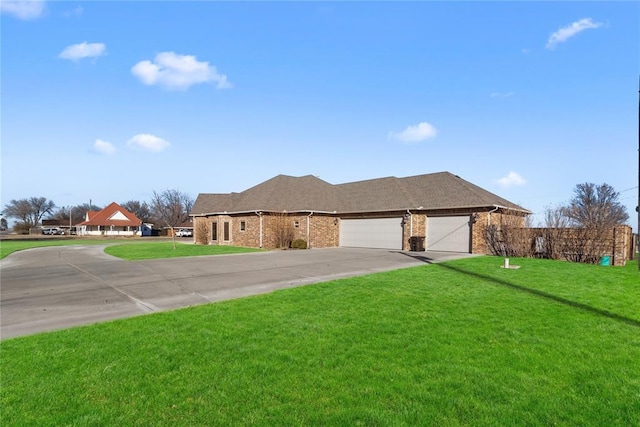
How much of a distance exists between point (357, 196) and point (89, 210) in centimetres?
7224

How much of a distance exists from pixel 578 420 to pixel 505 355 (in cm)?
141

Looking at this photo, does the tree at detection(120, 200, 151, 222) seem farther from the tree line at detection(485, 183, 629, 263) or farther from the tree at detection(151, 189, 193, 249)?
the tree line at detection(485, 183, 629, 263)

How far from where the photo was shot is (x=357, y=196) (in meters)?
27.8

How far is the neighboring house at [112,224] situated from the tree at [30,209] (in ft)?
115

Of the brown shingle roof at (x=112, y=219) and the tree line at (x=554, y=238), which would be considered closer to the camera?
the tree line at (x=554, y=238)

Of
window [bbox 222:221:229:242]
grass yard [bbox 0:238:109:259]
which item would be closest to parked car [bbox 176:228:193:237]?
grass yard [bbox 0:238:109:259]

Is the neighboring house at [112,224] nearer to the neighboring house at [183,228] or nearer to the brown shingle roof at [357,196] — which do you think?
the neighboring house at [183,228]

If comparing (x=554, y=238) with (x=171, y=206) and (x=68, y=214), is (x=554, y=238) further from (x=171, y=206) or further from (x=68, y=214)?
(x=68, y=214)

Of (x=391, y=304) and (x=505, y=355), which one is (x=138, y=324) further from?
(x=505, y=355)

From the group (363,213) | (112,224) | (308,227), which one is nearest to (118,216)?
(112,224)

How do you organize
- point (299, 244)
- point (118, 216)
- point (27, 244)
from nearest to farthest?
point (299, 244) < point (27, 244) < point (118, 216)

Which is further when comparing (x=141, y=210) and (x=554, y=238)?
(x=141, y=210)

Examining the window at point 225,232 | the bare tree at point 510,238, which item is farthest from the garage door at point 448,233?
the window at point 225,232

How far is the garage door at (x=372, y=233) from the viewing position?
2341cm
